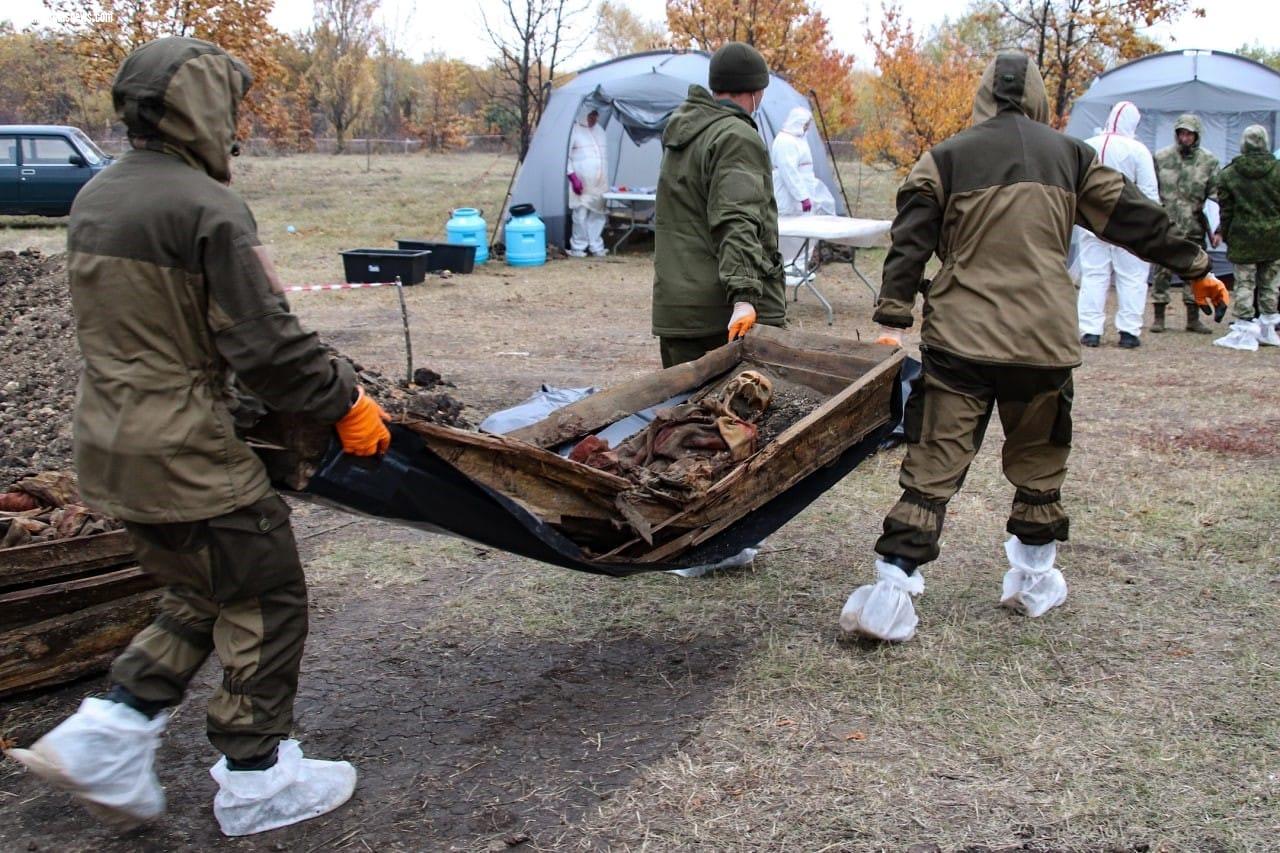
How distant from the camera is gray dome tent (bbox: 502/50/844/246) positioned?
1523 cm

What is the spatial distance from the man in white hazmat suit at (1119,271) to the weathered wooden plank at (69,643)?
26.8 feet

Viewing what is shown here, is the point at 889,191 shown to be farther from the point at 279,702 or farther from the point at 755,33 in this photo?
the point at 279,702

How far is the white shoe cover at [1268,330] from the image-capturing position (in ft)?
32.0

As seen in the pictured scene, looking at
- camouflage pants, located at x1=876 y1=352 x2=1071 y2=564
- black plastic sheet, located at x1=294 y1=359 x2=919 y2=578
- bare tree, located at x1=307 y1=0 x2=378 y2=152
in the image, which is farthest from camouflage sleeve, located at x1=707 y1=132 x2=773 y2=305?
bare tree, located at x1=307 y1=0 x2=378 y2=152

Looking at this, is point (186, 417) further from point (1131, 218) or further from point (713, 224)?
point (1131, 218)

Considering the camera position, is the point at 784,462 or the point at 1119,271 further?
the point at 1119,271

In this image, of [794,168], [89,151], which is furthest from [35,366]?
[89,151]

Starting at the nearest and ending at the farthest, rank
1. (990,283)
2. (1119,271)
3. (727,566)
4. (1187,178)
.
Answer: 1. (990,283)
2. (727,566)
3. (1119,271)
4. (1187,178)

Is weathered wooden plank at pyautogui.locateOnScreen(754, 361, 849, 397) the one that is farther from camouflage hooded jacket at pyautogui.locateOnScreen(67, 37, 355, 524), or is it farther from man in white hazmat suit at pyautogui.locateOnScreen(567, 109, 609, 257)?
man in white hazmat suit at pyautogui.locateOnScreen(567, 109, 609, 257)

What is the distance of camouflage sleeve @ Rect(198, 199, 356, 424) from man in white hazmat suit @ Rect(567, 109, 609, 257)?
1349cm

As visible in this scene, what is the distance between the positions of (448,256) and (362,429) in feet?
38.4

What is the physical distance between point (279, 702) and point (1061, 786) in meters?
2.13

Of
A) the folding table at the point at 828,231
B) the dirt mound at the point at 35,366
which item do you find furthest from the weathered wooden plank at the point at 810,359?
the folding table at the point at 828,231

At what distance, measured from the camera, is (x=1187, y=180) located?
33.1ft
